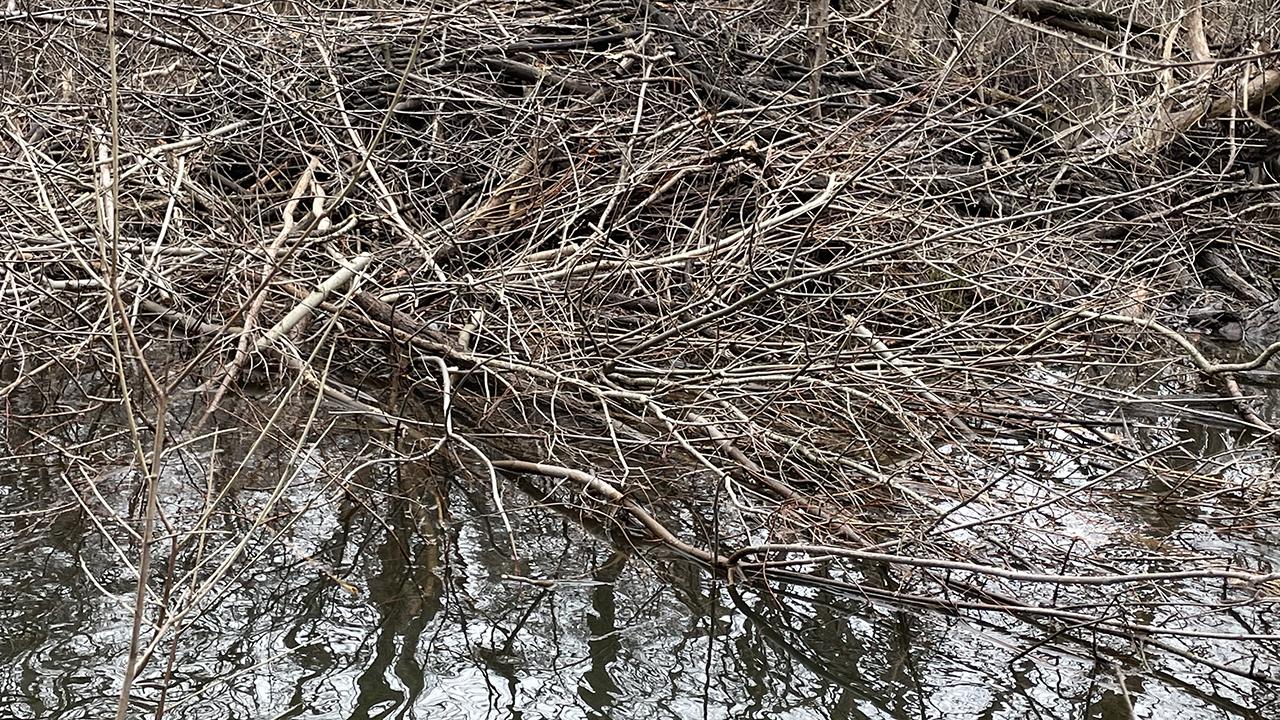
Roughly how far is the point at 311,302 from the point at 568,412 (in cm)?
110

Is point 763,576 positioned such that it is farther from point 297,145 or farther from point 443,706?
point 297,145

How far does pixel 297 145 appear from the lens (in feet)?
18.1

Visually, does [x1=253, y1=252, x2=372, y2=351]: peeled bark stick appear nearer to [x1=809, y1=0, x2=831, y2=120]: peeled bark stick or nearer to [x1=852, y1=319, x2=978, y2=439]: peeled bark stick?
[x1=852, y1=319, x2=978, y2=439]: peeled bark stick

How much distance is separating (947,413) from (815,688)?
1382 mm

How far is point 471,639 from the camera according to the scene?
12.4ft

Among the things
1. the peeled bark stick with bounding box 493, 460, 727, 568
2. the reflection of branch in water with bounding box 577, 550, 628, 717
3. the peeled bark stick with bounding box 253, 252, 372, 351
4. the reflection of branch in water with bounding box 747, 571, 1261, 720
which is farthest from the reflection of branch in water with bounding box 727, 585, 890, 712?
the peeled bark stick with bounding box 253, 252, 372, 351

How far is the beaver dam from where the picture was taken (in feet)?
11.8

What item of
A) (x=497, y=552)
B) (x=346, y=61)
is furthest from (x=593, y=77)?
(x=497, y=552)

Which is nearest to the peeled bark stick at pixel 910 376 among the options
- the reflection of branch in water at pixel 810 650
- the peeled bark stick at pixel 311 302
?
the reflection of branch in water at pixel 810 650

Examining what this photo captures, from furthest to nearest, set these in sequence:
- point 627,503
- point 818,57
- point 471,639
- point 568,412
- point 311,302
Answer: point 818,57, point 568,412, point 311,302, point 627,503, point 471,639

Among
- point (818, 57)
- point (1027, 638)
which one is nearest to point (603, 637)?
point (1027, 638)

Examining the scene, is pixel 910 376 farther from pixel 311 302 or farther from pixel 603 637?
pixel 311 302

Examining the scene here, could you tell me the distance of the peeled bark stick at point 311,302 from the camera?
4488mm

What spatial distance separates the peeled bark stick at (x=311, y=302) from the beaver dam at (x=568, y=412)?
0.02 m
